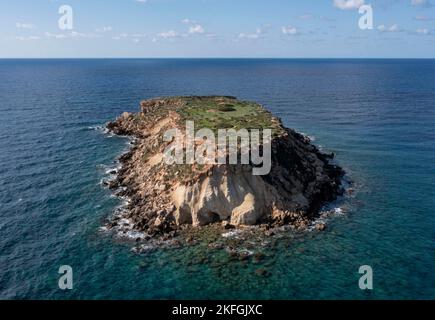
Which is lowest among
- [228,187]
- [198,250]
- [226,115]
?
[198,250]

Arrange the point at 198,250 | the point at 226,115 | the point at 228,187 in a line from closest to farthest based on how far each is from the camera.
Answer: the point at 198,250, the point at 228,187, the point at 226,115

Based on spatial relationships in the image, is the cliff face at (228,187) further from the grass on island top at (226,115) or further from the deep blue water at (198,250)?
the deep blue water at (198,250)

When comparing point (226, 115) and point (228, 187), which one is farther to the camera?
point (226, 115)

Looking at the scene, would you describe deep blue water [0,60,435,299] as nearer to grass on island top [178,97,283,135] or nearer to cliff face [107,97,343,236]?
cliff face [107,97,343,236]

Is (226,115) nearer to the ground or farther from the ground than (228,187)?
farther from the ground

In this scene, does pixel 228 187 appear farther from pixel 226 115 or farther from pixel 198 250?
pixel 226 115

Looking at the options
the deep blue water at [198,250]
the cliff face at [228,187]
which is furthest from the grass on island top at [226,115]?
the deep blue water at [198,250]

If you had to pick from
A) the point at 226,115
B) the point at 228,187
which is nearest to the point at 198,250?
the point at 228,187
